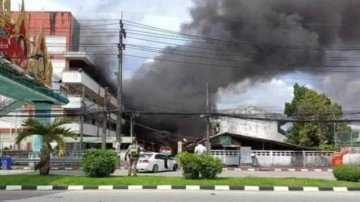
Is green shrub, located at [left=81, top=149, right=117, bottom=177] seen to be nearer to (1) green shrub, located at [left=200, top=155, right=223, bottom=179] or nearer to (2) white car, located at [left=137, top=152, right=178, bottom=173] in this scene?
(1) green shrub, located at [left=200, top=155, right=223, bottom=179]

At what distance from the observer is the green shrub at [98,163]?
20.1 meters

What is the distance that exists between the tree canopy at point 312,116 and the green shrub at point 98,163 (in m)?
37.9

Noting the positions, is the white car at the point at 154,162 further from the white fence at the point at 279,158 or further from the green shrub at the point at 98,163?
the white fence at the point at 279,158

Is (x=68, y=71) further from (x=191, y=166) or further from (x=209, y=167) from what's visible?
(x=209, y=167)

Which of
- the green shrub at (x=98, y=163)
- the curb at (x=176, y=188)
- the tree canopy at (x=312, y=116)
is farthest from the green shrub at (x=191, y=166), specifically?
the tree canopy at (x=312, y=116)

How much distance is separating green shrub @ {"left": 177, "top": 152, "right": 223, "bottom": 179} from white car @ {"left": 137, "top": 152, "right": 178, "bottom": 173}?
10.8 metres

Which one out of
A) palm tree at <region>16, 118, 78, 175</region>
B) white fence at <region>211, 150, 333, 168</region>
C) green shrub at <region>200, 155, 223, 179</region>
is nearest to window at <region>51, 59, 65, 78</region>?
white fence at <region>211, 150, 333, 168</region>

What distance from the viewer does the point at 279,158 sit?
144ft

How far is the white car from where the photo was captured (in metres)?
30.4

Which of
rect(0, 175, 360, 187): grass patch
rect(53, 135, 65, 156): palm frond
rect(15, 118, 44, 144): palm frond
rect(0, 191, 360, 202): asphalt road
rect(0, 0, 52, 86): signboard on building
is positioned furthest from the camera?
rect(0, 0, 52, 86): signboard on building

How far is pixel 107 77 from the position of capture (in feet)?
238

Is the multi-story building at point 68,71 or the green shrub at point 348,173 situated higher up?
the multi-story building at point 68,71

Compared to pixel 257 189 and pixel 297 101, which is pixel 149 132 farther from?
pixel 257 189

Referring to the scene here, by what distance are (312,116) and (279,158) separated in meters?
14.8
